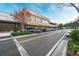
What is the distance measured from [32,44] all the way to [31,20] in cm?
51

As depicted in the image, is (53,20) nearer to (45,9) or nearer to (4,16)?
(45,9)

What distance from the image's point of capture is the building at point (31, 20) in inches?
169

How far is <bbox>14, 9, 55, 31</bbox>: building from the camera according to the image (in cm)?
429

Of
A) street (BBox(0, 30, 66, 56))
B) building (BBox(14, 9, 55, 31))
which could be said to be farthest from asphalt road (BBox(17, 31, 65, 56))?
building (BBox(14, 9, 55, 31))

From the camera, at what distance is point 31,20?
174 inches

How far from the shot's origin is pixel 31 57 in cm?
405

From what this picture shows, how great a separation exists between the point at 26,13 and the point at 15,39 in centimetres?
57

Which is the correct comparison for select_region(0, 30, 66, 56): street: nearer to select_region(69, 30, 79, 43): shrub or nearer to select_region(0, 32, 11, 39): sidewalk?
select_region(0, 32, 11, 39): sidewalk

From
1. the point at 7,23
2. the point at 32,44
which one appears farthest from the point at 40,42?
the point at 7,23

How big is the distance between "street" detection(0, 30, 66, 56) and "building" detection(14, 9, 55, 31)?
0.59 feet

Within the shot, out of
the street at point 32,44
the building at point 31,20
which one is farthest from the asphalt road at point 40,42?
the building at point 31,20

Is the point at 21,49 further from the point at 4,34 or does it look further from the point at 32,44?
the point at 4,34

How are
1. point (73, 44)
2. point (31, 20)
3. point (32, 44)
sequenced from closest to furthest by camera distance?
1. point (73, 44)
2. point (32, 44)
3. point (31, 20)

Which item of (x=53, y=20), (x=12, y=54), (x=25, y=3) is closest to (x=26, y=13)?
(x=25, y=3)
